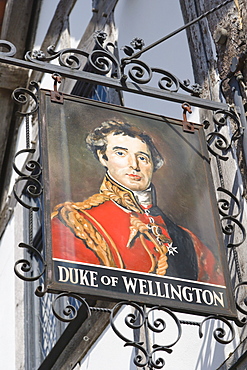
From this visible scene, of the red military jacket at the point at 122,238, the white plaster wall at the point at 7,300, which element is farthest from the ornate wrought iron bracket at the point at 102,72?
the white plaster wall at the point at 7,300

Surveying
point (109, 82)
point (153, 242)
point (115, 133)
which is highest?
point (109, 82)

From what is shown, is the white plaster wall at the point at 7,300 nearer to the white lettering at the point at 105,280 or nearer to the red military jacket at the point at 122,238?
the red military jacket at the point at 122,238

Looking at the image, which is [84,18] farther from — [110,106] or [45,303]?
[110,106]

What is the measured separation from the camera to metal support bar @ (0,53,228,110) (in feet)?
12.1

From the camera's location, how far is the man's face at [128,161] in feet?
11.5

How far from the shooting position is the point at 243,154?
384 cm

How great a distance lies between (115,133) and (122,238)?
57 centimetres

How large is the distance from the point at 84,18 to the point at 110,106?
3236mm

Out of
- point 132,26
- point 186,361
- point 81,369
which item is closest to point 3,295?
point 81,369

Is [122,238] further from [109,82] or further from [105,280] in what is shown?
[109,82]

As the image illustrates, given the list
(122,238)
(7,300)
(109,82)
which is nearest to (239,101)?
(109,82)

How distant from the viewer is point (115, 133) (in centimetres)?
362

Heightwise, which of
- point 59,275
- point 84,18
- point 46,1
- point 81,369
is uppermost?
point 46,1

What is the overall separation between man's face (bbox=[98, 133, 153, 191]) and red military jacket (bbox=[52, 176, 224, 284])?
0.07 meters
